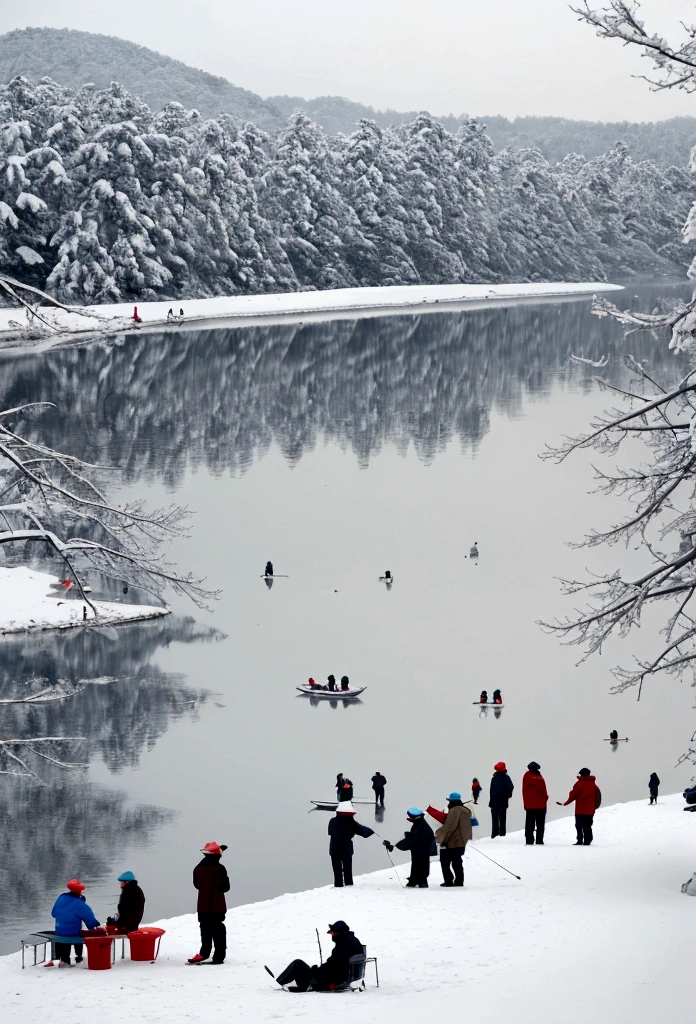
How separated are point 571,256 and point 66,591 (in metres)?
138

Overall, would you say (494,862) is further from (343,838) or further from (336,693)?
(336,693)

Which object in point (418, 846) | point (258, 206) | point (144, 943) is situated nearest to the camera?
point (144, 943)

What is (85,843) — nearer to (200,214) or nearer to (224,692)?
(224,692)

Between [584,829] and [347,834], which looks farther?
[584,829]

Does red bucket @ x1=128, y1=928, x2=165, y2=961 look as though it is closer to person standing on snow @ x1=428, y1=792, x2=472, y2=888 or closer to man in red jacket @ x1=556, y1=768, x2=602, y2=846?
person standing on snow @ x1=428, y1=792, x2=472, y2=888

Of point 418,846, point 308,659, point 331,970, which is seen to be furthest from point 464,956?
point 308,659

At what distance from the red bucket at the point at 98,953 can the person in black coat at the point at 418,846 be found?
374 cm

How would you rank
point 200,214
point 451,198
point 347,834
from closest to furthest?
1. point 347,834
2. point 200,214
3. point 451,198

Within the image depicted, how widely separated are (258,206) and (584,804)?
108 m

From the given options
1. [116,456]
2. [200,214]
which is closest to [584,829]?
[116,456]

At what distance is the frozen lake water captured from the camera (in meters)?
22.6

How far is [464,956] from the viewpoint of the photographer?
1291cm

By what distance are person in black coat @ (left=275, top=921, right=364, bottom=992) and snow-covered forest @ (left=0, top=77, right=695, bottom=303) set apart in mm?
76538

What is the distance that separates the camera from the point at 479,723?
27.9 m
